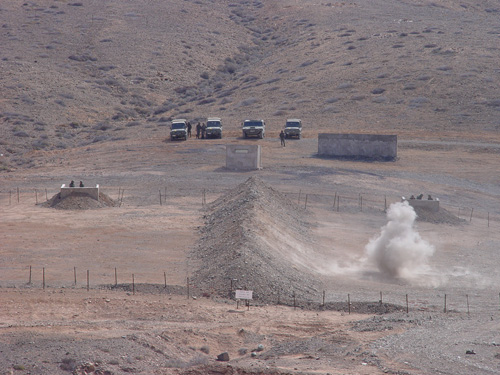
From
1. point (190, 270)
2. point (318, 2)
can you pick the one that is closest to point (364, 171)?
point (190, 270)

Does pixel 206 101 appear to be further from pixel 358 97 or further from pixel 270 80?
pixel 358 97

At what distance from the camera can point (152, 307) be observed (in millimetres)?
20078

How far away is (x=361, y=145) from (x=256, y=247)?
28.9m

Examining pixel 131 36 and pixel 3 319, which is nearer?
pixel 3 319

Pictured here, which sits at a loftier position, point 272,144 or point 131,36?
point 131,36

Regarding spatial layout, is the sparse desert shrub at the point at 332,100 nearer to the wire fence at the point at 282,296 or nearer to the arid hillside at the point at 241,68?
the arid hillside at the point at 241,68

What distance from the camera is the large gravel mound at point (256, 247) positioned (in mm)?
23016

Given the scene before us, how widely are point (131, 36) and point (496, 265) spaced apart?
71.8 metres

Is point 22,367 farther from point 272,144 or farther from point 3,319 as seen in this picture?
point 272,144

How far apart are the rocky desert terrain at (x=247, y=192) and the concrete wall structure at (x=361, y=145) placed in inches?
57.3

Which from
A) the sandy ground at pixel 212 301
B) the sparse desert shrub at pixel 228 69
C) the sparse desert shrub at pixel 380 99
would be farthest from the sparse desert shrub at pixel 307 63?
the sandy ground at pixel 212 301

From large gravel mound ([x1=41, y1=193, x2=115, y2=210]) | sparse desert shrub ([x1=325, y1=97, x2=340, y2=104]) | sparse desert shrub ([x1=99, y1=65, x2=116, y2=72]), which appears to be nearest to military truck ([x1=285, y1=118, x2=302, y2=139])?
sparse desert shrub ([x1=325, y1=97, x2=340, y2=104])

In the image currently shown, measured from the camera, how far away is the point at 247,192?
35469 millimetres

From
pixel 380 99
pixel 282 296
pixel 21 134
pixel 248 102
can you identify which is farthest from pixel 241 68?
pixel 282 296
